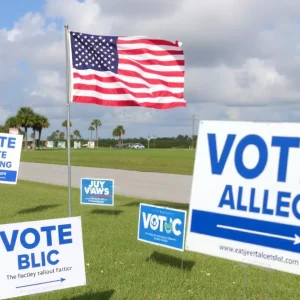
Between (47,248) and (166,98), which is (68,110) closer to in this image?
(166,98)

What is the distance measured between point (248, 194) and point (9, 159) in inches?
335

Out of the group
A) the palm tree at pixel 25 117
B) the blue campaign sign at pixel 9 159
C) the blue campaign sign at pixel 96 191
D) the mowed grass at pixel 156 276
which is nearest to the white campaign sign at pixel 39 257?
the mowed grass at pixel 156 276

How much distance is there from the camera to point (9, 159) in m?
10.9

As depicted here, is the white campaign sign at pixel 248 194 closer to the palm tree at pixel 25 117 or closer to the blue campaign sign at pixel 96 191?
the blue campaign sign at pixel 96 191

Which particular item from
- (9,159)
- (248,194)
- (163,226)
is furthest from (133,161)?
(248,194)

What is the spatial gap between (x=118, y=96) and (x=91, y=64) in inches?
32.8

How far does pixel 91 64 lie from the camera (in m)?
9.23

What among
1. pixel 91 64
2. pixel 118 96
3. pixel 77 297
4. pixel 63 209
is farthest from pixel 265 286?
pixel 63 209

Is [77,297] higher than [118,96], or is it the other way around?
[118,96]

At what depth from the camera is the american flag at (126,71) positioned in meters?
9.05

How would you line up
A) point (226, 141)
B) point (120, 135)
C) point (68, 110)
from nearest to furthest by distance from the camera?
point (226, 141)
point (68, 110)
point (120, 135)

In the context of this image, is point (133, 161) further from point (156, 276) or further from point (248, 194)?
point (248, 194)

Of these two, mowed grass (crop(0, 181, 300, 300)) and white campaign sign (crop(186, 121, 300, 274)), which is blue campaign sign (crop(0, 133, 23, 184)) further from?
white campaign sign (crop(186, 121, 300, 274))

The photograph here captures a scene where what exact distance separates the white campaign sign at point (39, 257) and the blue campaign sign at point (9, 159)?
276 inches
